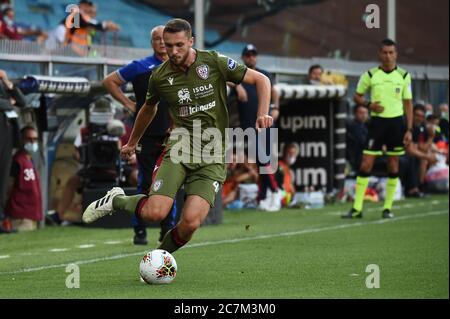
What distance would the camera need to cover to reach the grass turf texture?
8734 millimetres

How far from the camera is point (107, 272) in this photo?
1016cm

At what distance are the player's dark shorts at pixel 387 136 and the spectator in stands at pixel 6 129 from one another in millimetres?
4644

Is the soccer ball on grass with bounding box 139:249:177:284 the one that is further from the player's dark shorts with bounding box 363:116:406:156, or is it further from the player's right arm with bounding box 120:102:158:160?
the player's dark shorts with bounding box 363:116:406:156

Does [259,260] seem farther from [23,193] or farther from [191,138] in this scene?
[23,193]

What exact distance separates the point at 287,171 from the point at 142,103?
316 inches

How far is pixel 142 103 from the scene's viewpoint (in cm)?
1241

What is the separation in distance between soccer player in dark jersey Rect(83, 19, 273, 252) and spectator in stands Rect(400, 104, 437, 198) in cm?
1316

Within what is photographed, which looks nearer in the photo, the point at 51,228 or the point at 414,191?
the point at 51,228

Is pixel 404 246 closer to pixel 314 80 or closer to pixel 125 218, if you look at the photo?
pixel 125 218

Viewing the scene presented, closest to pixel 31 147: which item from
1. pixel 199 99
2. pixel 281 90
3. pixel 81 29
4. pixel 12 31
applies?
pixel 12 31

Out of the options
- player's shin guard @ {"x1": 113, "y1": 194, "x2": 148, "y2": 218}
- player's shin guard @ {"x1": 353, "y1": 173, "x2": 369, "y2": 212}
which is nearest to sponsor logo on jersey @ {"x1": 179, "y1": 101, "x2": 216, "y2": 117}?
player's shin guard @ {"x1": 113, "y1": 194, "x2": 148, "y2": 218}

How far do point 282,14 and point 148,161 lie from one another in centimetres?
1210

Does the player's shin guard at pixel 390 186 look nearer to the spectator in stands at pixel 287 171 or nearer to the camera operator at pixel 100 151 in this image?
the spectator in stands at pixel 287 171
